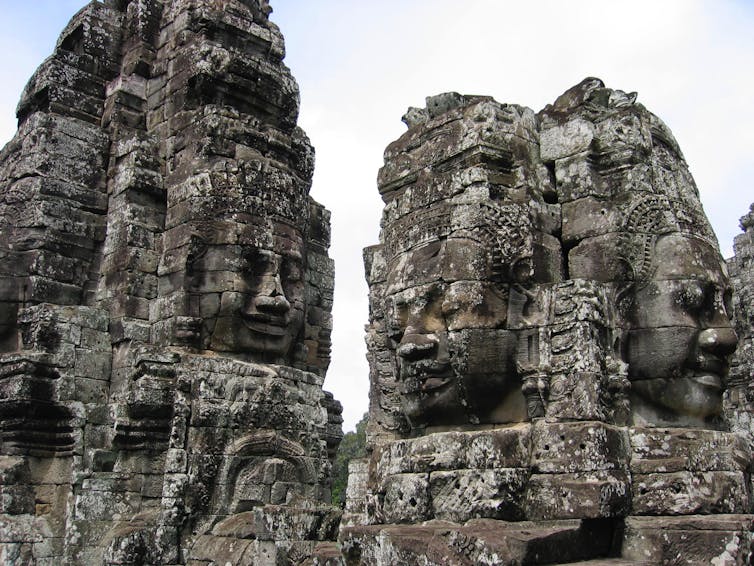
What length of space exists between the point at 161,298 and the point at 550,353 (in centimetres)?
654

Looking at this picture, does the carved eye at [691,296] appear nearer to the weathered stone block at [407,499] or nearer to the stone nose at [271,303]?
the weathered stone block at [407,499]

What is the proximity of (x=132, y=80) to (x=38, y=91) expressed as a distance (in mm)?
1352

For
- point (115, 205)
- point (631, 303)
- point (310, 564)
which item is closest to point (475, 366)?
point (631, 303)

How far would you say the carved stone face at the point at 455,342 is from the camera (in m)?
5.70

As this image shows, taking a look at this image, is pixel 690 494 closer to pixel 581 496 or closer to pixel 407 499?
pixel 581 496

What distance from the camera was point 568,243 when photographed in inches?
244

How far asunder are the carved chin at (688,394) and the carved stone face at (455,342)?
97 cm

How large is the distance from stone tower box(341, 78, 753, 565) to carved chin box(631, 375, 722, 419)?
1 centimetres

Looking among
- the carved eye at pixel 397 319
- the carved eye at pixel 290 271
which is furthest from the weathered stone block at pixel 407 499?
the carved eye at pixel 290 271

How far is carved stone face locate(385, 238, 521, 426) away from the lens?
224 inches

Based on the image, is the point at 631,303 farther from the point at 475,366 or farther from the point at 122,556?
the point at 122,556

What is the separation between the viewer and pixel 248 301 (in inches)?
414

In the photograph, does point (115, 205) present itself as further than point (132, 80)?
No

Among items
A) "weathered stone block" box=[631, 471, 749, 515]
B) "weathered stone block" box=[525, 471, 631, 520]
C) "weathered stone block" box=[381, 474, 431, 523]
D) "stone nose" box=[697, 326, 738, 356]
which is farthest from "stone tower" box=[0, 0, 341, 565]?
"stone nose" box=[697, 326, 738, 356]
